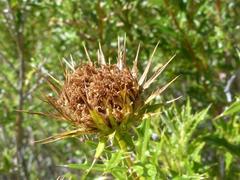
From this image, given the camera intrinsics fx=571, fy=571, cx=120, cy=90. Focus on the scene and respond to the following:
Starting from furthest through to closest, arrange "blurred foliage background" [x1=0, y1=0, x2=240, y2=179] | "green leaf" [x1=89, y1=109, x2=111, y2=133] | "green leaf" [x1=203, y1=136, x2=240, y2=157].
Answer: "blurred foliage background" [x1=0, y1=0, x2=240, y2=179], "green leaf" [x1=203, y1=136, x2=240, y2=157], "green leaf" [x1=89, y1=109, x2=111, y2=133]

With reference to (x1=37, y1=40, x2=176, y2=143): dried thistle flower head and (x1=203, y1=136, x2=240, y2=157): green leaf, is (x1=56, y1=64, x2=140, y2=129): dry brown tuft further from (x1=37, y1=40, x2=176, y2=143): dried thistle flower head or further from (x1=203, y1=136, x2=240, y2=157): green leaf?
(x1=203, y1=136, x2=240, y2=157): green leaf

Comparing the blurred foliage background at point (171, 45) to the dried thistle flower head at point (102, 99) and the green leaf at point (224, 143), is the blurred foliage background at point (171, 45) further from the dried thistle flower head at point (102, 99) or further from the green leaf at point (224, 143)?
the dried thistle flower head at point (102, 99)

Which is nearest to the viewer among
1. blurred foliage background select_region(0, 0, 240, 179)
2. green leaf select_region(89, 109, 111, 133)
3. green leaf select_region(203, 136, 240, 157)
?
green leaf select_region(89, 109, 111, 133)

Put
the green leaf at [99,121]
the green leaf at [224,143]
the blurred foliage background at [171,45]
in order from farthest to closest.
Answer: the blurred foliage background at [171,45] < the green leaf at [224,143] < the green leaf at [99,121]

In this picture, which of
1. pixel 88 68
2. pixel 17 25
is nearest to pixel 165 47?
pixel 17 25

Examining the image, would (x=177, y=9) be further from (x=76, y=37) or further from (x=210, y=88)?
(x=76, y=37)

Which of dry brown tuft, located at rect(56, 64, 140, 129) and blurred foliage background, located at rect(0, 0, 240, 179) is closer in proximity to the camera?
dry brown tuft, located at rect(56, 64, 140, 129)

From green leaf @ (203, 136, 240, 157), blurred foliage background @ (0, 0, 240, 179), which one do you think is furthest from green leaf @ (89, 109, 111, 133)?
green leaf @ (203, 136, 240, 157)

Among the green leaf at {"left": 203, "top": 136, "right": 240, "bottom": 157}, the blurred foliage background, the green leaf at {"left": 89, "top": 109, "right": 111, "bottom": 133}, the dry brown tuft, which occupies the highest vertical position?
the blurred foliage background

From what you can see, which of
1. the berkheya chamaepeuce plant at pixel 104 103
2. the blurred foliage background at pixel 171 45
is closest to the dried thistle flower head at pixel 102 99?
the berkheya chamaepeuce plant at pixel 104 103
